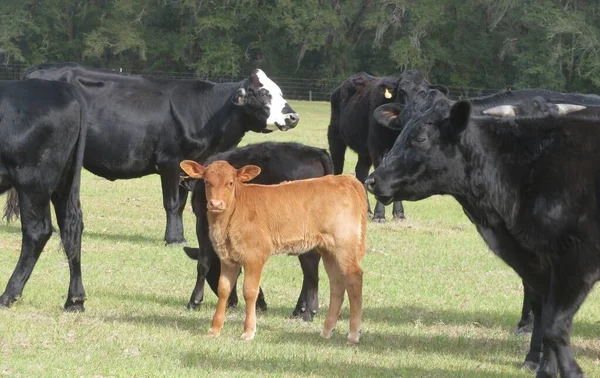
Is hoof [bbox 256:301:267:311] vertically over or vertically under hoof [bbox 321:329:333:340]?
under

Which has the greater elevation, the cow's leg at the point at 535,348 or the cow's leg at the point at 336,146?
the cow's leg at the point at 535,348

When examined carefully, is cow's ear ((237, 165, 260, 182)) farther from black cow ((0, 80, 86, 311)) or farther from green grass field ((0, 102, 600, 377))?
black cow ((0, 80, 86, 311))

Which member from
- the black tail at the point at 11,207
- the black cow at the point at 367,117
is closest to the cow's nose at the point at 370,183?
the black tail at the point at 11,207

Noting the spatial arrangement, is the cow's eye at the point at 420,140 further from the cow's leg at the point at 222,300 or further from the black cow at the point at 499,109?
the cow's leg at the point at 222,300

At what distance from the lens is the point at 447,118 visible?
704cm

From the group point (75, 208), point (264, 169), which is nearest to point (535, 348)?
point (264, 169)

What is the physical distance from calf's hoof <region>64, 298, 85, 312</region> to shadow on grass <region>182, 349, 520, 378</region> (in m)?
2.01

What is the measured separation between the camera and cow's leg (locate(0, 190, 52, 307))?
9172 millimetres

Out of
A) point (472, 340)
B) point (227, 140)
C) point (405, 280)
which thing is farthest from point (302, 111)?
point (472, 340)

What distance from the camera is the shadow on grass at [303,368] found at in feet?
23.7

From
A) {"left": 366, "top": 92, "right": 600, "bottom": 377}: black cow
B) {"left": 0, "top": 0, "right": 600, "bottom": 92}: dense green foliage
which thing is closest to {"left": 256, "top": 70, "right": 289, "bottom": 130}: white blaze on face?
{"left": 366, "top": 92, "right": 600, "bottom": 377}: black cow

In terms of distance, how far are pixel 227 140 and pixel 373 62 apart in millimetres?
53936

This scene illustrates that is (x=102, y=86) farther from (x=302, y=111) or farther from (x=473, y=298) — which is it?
(x=302, y=111)

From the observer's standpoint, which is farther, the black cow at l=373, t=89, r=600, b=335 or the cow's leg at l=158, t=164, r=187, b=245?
the cow's leg at l=158, t=164, r=187, b=245
